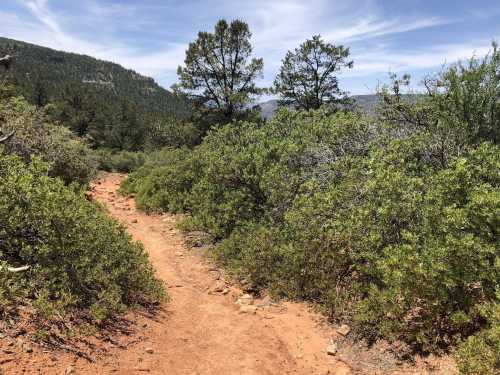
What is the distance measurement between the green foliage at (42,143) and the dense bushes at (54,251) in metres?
8.31

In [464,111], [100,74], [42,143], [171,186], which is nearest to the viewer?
[464,111]

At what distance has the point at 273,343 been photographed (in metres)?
7.12

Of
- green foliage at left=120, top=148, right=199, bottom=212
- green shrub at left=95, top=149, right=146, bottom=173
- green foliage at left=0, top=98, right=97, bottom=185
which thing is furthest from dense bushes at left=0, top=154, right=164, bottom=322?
green shrub at left=95, top=149, right=146, bottom=173

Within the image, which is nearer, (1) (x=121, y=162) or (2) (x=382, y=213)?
(2) (x=382, y=213)

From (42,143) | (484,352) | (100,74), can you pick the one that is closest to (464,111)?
(484,352)

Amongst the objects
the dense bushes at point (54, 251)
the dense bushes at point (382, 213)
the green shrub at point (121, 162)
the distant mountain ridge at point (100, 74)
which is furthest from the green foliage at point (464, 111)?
the distant mountain ridge at point (100, 74)

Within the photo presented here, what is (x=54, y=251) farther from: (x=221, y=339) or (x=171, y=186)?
(x=171, y=186)

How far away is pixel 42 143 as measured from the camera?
54.6 ft

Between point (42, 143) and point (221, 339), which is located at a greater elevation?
point (42, 143)

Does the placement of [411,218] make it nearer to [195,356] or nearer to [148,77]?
[195,356]

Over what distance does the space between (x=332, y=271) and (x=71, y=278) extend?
4.99 m

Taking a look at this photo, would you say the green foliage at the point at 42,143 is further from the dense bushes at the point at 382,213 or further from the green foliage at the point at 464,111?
the green foliage at the point at 464,111

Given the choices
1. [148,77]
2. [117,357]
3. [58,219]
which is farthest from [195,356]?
[148,77]

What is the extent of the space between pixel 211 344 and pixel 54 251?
305cm
